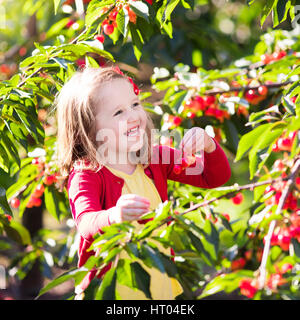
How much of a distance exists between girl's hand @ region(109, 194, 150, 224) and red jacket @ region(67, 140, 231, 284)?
0.29 feet

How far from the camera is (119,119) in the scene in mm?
1702

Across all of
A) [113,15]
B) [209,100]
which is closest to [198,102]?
[209,100]

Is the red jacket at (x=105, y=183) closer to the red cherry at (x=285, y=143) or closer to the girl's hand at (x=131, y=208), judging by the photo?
the girl's hand at (x=131, y=208)

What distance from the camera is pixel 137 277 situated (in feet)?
4.35

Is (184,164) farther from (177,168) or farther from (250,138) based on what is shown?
(250,138)

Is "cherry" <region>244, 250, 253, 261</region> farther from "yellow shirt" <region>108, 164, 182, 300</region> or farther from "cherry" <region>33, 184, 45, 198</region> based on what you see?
"cherry" <region>33, 184, 45, 198</region>

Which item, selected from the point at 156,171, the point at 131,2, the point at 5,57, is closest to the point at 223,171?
the point at 156,171

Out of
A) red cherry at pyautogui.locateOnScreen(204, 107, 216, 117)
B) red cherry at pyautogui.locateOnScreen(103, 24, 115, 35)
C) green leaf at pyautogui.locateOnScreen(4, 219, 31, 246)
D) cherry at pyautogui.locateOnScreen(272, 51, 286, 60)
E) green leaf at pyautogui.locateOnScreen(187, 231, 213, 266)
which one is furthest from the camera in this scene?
cherry at pyautogui.locateOnScreen(272, 51, 286, 60)

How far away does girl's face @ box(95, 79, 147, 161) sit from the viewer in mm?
1707

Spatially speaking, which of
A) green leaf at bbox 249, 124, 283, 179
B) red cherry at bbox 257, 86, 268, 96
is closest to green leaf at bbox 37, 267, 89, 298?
green leaf at bbox 249, 124, 283, 179

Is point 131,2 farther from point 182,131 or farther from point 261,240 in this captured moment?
A: point 261,240

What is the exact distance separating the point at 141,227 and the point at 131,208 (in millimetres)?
337
